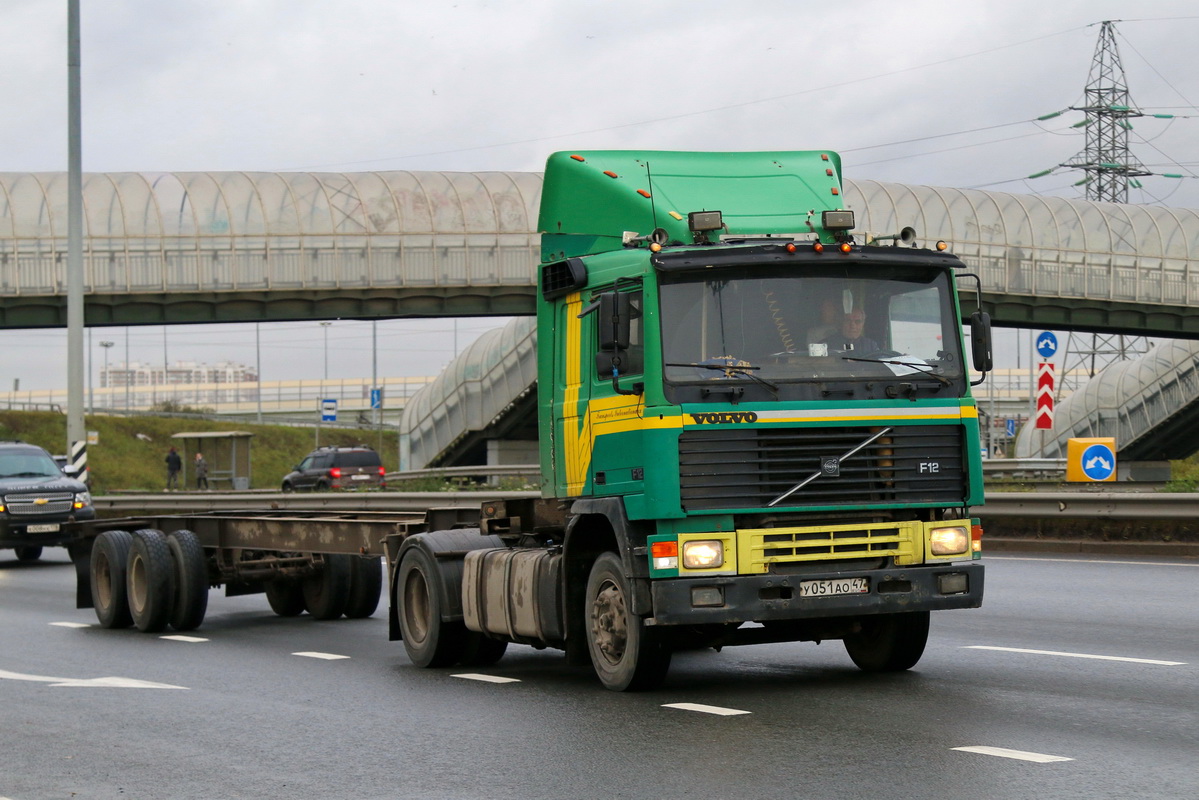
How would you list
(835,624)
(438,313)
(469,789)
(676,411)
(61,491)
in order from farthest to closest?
(438,313)
(61,491)
(835,624)
(676,411)
(469,789)

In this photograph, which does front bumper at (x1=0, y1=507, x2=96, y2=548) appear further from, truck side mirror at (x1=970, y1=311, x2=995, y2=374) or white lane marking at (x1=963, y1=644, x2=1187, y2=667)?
truck side mirror at (x1=970, y1=311, x2=995, y2=374)

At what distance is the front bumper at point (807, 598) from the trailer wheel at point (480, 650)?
2.71m

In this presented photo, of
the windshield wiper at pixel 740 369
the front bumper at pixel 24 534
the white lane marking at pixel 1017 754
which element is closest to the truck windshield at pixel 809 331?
the windshield wiper at pixel 740 369

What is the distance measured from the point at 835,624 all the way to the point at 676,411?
1764mm

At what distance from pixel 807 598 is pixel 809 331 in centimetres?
152

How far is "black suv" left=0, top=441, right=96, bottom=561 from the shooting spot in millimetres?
26906

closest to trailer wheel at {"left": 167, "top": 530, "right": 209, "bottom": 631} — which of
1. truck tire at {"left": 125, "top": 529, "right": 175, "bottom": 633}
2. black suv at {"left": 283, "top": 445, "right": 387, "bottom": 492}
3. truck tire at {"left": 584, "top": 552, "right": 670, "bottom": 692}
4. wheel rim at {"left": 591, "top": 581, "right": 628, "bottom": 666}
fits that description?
truck tire at {"left": 125, "top": 529, "right": 175, "bottom": 633}

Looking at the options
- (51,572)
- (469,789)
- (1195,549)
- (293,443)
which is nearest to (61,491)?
(51,572)

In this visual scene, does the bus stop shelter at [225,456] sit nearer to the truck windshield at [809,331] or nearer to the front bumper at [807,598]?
the truck windshield at [809,331]

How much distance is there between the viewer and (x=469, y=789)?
24.2ft

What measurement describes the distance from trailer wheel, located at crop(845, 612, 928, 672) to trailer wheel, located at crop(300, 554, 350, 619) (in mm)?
6414

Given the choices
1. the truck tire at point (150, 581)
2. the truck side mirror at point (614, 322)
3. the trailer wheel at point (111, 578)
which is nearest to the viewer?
the truck side mirror at point (614, 322)

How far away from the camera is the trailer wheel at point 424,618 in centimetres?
1188

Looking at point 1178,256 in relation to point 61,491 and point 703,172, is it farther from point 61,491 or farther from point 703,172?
point 703,172
